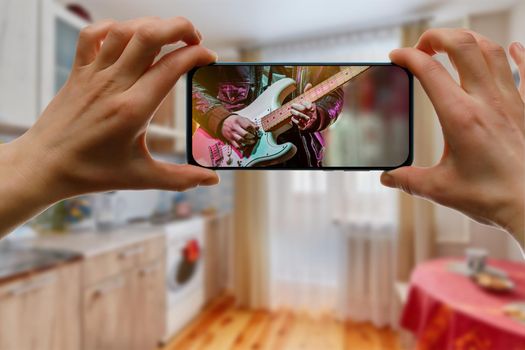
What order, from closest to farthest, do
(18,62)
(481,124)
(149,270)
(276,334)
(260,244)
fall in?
(481,124), (18,62), (149,270), (276,334), (260,244)

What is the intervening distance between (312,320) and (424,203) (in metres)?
1.34

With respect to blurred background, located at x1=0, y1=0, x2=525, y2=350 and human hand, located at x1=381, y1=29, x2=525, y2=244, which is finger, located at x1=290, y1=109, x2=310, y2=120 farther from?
blurred background, located at x1=0, y1=0, x2=525, y2=350

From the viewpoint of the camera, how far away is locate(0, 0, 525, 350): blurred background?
118 cm

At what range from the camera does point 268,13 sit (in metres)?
1.98

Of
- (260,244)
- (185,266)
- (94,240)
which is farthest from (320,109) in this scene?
(260,244)

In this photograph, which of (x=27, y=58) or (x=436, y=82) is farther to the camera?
(x=27, y=58)

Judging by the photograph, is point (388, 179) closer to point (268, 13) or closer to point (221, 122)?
point (221, 122)

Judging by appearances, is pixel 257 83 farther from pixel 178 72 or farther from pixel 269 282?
pixel 269 282

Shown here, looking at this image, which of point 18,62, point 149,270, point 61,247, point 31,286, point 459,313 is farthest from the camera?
point 149,270

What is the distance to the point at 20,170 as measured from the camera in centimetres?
35

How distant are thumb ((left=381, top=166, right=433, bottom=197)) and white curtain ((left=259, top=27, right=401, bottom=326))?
1938 millimetres

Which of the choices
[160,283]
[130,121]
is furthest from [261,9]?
[160,283]

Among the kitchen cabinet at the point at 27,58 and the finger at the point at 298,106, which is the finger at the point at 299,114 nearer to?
the finger at the point at 298,106

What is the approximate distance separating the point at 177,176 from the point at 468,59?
0.41m
